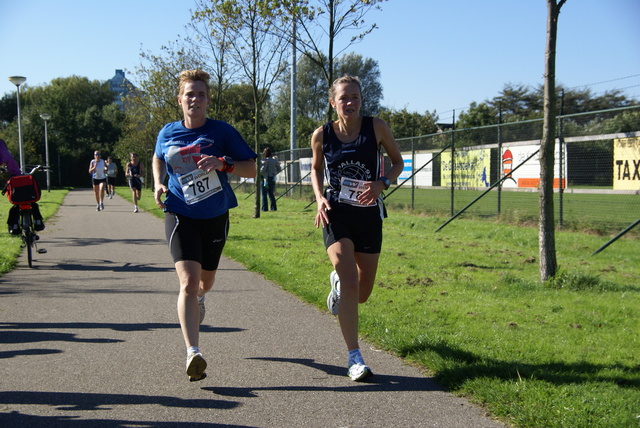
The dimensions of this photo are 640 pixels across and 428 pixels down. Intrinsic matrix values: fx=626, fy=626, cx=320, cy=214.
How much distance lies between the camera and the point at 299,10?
15.5 m

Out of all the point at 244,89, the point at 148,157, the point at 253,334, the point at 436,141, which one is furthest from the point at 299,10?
the point at 244,89

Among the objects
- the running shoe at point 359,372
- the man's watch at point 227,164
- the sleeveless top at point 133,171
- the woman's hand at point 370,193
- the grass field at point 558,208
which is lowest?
the running shoe at point 359,372

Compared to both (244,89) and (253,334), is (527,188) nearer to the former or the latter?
(253,334)

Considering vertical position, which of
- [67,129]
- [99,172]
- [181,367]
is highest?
[67,129]

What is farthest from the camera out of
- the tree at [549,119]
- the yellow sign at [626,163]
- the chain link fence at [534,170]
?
the chain link fence at [534,170]

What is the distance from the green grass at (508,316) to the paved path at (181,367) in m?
0.29

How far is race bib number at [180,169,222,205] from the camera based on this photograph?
4.43m

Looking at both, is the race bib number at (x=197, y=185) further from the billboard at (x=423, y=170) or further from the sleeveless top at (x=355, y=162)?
the billboard at (x=423, y=170)

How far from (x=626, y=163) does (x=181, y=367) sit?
Result: 10.5m

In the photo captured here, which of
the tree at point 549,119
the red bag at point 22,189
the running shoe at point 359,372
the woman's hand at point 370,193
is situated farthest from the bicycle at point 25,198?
the tree at point 549,119

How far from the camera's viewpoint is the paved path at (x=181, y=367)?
3.54m

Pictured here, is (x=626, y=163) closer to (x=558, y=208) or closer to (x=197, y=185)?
(x=558, y=208)

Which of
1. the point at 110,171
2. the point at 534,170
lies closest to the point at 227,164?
the point at 534,170

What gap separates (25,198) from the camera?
9.15m
